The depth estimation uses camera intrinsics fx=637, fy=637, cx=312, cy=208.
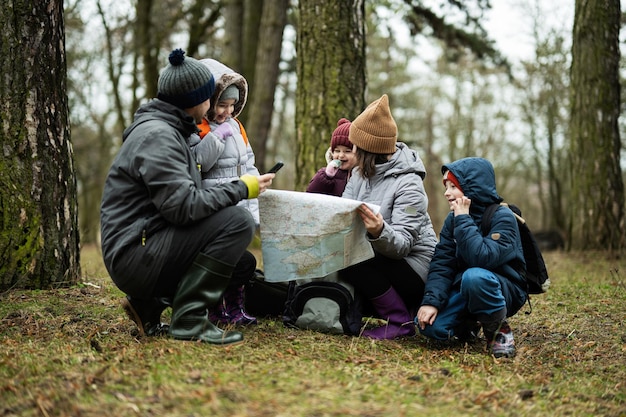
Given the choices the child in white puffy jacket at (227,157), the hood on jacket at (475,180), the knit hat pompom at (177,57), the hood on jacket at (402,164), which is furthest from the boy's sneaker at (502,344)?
the knit hat pompom at (177,57)

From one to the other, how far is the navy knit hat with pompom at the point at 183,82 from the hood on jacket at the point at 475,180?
5.13ft

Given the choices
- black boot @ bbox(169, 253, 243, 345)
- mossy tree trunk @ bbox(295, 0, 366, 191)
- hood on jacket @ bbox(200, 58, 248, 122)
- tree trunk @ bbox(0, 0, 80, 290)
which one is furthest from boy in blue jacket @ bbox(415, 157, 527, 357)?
tree trunk @ bbox(0, 0, 80, 290)

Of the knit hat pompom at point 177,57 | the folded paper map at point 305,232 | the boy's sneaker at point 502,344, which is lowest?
the boy's sneaker at point 502,344

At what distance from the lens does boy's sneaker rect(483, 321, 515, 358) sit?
12.4ft

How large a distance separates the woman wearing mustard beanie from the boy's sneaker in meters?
0.55

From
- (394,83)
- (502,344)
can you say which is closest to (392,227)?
(502,344)

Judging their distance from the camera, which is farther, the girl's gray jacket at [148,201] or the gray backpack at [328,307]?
the gray backpack at [328,307]

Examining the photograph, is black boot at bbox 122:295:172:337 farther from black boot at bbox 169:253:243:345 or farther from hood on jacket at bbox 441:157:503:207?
hood on jacket at bbox 441:157:503:207

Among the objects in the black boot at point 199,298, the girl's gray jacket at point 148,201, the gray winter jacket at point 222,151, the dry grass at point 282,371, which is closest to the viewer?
the dry grass at point 282,371

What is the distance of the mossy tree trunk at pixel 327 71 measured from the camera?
6.27 m

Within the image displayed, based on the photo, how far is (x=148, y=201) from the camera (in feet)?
11.1

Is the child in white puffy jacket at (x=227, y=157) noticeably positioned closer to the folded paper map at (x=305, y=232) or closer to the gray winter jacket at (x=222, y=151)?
the gray winter jacket at (x=222, y=151)

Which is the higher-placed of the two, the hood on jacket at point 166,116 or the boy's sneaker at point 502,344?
the hood on jacket at point 166,116

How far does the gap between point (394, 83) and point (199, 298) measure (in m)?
17.4
